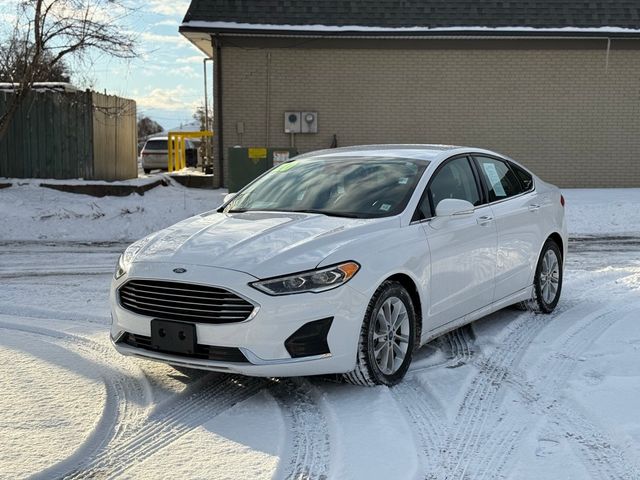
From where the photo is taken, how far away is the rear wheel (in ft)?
22.4

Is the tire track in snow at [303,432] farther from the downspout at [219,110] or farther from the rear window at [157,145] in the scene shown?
the rear window at [157,145]

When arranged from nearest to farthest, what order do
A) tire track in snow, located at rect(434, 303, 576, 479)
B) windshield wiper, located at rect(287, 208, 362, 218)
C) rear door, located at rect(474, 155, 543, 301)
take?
tire track in snow, located at rect(434, 303, 576, 479) → windshield wiper, located at rect(287, 208, 362, 218) → rear door, located at rect(474, 155, 543, 301)

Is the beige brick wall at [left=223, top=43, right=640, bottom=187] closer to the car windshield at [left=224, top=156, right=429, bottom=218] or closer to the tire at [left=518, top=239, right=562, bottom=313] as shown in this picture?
the tire at [left=518, top=239, right=562, bottom=313]

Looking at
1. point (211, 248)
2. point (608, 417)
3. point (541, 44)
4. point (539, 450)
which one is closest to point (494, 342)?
point (608, 417)

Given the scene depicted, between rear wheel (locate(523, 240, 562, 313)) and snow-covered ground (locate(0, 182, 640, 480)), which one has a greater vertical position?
rear wheel (locate(523, 240, 562, 313))

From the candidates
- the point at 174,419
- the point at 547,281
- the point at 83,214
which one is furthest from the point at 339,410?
the point at 83,214

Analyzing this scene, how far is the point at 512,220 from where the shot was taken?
629cm

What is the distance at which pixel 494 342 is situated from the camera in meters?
5.90

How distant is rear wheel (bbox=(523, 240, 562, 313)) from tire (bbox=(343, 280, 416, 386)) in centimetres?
230

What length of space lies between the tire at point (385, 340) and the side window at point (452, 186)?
79cm

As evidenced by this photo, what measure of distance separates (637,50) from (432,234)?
15.1 metres

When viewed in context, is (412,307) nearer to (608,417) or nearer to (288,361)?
(288,361)

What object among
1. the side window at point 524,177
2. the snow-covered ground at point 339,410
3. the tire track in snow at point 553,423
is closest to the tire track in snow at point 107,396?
the snow-covered ground at point 339,410

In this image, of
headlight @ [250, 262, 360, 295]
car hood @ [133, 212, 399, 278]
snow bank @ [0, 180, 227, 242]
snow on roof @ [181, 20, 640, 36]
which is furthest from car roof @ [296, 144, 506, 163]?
snow on roof @ [181, 20, 640, 36]
